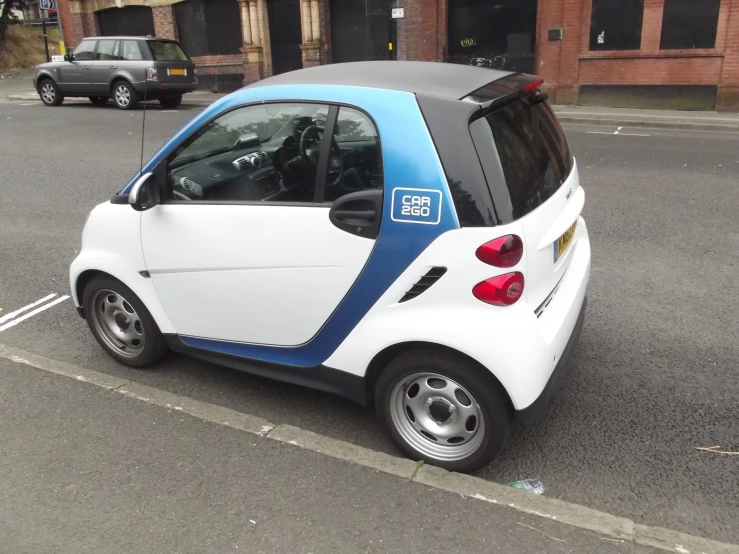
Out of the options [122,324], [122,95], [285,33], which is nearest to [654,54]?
[285,33]

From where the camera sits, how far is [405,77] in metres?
3.16

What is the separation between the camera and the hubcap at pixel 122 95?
17.4m

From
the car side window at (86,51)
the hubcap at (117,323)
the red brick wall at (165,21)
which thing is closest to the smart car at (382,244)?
the hubcap at (117,323)

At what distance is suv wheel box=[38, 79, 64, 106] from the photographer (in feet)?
61.1

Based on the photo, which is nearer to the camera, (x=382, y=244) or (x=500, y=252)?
(x=500, y=252)

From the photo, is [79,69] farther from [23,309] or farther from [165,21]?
[23,309]

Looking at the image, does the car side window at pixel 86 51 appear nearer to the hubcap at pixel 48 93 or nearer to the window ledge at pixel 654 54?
the hubcap at pixel 48 93

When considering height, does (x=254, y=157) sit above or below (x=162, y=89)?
above

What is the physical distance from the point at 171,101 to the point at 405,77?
1662 cm

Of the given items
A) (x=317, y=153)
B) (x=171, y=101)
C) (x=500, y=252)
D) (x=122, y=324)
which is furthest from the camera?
(x=171, y=101)

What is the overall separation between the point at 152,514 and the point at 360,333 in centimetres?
117

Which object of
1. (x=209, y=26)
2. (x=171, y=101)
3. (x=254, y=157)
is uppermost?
(x=209, y=26)

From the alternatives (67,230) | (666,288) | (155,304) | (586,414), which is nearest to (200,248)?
(155,304)

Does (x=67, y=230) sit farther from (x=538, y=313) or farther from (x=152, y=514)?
(x=538, y=313)
